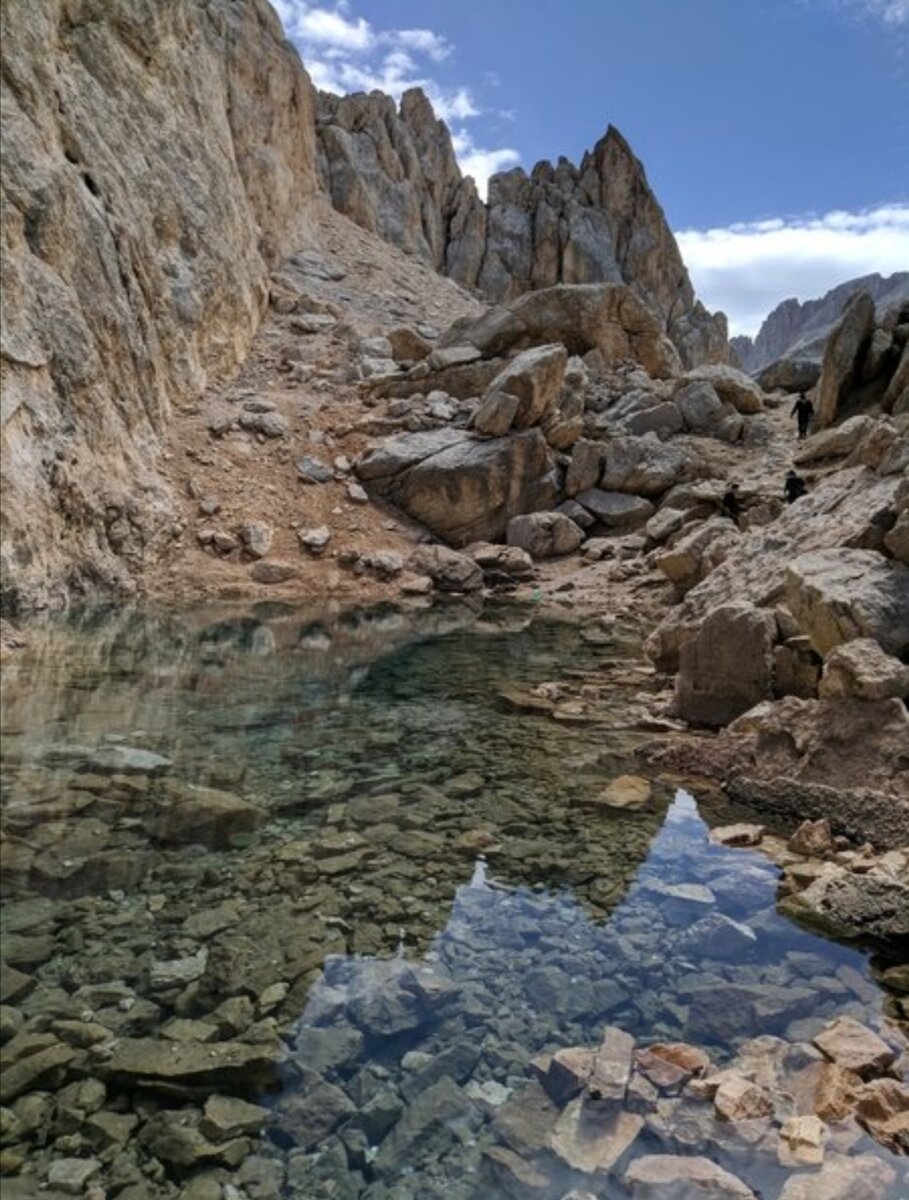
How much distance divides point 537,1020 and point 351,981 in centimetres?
123

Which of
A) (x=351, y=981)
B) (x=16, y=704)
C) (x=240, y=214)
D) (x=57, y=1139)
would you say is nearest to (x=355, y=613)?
(x=16, y=704)

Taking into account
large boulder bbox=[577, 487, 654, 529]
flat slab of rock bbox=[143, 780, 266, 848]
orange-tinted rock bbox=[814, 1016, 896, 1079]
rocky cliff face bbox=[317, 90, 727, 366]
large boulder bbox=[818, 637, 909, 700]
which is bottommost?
orange-tinted rock bbox=[814, 1016, 896, 1079]

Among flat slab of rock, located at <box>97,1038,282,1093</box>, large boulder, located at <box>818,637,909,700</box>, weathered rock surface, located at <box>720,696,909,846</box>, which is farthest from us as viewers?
large boulder, located at <box>818,637,909,700</box>

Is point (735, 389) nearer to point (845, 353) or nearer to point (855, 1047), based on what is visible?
point (845, 353)

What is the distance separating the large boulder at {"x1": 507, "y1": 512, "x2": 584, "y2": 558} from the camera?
96.0ft

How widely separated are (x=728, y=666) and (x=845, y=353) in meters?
25.6

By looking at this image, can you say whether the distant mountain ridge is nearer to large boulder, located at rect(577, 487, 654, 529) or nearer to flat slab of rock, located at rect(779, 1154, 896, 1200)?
large boulder, located at rect(577, 487, 654, 529)

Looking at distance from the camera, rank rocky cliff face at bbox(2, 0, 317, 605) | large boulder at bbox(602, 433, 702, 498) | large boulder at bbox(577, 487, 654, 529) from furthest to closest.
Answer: large boulder at bbox(602, 433, 702, 498) → large boulder at bbox(577, 487, 654, 529) → rocky cliff face at bbox(2, 0, 317, 605)

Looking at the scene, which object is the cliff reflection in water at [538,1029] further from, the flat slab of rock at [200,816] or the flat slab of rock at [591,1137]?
the flat slab of rock at [200,816]

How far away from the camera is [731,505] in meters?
28.5

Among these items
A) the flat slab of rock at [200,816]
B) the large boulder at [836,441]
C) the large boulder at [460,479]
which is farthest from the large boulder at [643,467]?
the flat slab of rock at [200,816]

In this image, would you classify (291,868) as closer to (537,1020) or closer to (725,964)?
(537,1020)

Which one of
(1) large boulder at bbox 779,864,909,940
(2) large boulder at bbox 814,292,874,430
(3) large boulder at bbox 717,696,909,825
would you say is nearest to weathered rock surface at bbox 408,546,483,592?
(3) large boulder at bbox 717,696,909,825

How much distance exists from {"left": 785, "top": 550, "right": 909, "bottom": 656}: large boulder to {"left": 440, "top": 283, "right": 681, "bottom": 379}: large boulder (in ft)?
89.5
